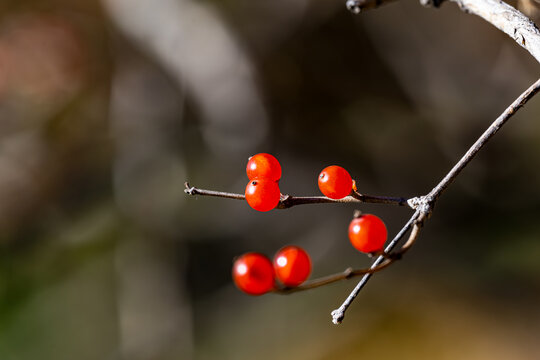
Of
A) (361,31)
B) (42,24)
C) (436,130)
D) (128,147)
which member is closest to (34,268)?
(128,147)

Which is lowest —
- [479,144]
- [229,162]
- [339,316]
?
[339,316]

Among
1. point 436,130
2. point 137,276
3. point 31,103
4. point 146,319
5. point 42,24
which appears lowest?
point 146,319

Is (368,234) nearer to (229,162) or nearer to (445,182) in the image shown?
(445,182)

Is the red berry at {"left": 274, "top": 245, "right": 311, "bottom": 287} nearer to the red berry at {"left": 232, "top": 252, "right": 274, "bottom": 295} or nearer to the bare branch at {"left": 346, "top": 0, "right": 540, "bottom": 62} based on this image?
the red berry at {"left": 232, "top": 252, "right": 274, "bottom": 295}

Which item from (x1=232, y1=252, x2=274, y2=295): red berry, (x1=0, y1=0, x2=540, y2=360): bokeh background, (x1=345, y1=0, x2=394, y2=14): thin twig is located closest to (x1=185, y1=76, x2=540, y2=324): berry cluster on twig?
(x1=232, y1=252, x2=274, y2=295): red berry

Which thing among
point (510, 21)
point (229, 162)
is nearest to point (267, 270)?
point (510, 21)

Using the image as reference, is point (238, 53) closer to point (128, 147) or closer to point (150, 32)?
point (150, 32)
